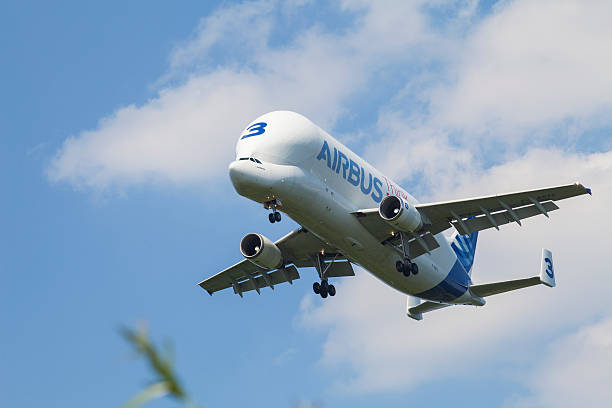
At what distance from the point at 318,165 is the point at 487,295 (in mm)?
14600

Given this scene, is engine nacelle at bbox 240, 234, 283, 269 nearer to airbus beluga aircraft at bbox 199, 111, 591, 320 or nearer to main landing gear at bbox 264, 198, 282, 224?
airbus beluga aircraft at bbox 199, 111, 591, 320

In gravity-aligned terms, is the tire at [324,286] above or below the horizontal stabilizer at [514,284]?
above

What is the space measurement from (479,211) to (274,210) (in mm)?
9653

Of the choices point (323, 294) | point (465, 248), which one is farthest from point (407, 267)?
point (465, 248)

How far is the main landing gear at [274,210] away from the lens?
3195 centimetres

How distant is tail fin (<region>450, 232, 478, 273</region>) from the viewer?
43.2m

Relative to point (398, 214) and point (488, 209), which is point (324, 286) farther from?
point (488, 209)

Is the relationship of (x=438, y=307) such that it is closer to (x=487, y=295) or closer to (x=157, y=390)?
(x=487, y=295)

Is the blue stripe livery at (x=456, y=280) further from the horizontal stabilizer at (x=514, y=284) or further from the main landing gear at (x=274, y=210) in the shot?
the main landing gear at (x=274, y=210)

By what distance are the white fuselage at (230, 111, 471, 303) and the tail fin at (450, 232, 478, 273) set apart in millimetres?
7781

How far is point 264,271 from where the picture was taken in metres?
43.2

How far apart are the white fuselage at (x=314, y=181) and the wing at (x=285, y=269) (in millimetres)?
3235

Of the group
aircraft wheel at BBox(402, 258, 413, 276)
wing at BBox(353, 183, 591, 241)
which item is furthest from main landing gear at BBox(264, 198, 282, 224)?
aircraft wheel at BBox(402, 258, 413, 276)

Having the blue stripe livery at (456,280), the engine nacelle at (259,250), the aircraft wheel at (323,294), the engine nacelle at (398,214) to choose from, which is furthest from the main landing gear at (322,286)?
the engine nacelle at (398,214)
